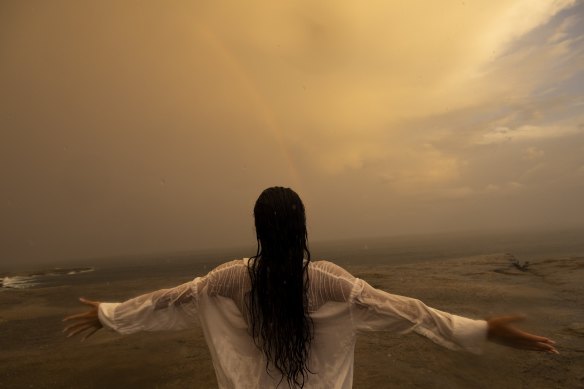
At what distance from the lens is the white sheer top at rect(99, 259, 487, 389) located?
256 cm

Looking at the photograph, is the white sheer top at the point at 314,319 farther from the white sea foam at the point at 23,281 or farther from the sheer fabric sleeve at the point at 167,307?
the white sea foam at the point at 23,281

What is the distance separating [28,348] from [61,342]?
0.93 metres

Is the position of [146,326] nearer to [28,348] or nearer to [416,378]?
[416,378]

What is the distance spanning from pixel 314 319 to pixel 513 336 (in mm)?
1261

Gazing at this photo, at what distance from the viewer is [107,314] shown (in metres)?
2.98

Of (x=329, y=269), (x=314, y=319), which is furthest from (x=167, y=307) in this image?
(x=329, y=269)

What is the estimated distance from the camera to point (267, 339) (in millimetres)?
2674

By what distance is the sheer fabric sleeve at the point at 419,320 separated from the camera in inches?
99.5

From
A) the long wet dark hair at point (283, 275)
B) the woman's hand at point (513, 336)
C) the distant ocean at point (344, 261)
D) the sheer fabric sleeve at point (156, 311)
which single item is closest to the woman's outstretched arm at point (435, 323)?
the woman's hand at point (513, 336)

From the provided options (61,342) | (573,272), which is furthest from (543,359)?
(573,272)

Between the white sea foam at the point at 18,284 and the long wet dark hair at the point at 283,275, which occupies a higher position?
the long wet dark hair at the point at 283,275

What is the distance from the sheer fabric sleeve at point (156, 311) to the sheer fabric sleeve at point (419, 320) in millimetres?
1200

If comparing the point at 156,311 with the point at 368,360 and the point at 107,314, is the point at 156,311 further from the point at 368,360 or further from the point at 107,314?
the point at 368,360

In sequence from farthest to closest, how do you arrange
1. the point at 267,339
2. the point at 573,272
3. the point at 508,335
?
the point at 573,272, the point at 267,339, the point at 508,335
